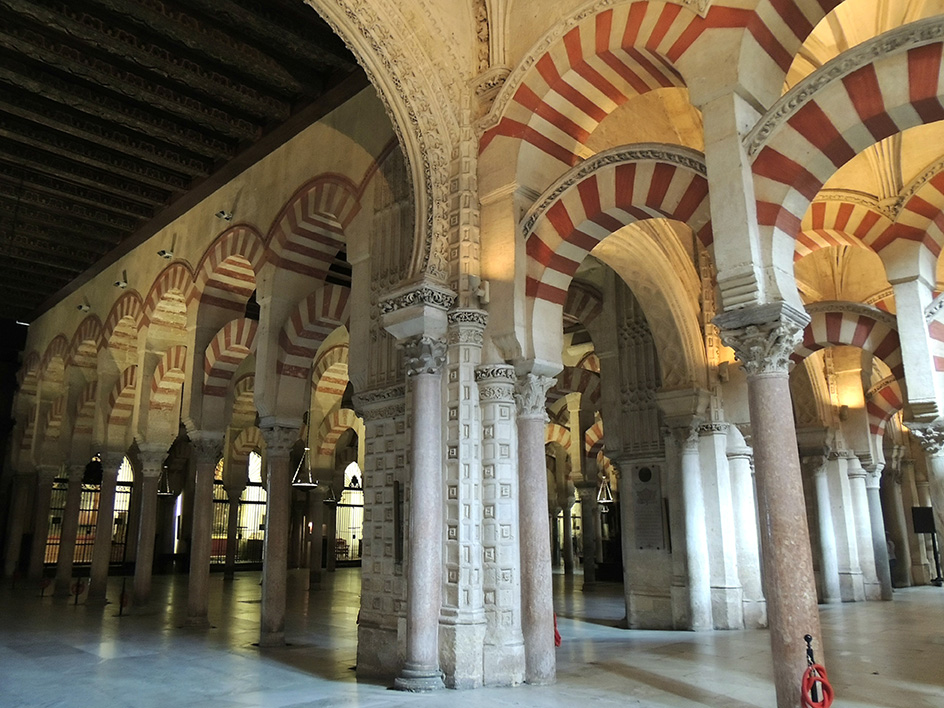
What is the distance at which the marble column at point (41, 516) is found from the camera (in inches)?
498

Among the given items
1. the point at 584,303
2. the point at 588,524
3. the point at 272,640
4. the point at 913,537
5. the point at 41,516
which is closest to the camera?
the point at 272,640

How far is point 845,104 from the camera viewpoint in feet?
12.5

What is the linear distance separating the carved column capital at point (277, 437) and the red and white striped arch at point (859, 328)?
16.6 feet

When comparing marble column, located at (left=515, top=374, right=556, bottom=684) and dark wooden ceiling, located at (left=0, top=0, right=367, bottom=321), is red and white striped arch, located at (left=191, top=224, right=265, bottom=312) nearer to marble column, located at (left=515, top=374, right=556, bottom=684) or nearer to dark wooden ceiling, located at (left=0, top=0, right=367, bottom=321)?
dark wooden ceiling, located at (left=0, top=0, right=367, bottom=321)

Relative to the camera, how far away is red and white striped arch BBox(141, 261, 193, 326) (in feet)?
29.0

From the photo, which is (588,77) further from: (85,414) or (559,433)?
(559,433)

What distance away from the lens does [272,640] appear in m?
6.33

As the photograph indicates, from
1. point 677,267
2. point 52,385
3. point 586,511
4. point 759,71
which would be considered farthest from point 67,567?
point 759,71

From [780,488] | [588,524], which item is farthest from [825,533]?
[780,488]

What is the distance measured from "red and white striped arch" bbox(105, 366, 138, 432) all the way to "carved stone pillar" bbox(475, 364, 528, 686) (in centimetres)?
724

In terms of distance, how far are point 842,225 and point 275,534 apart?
570 centimetres

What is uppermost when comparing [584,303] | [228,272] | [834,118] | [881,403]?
[228,272]

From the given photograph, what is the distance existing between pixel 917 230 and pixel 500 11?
12.1 ft

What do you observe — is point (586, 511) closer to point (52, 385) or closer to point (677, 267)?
point (677, 267)
